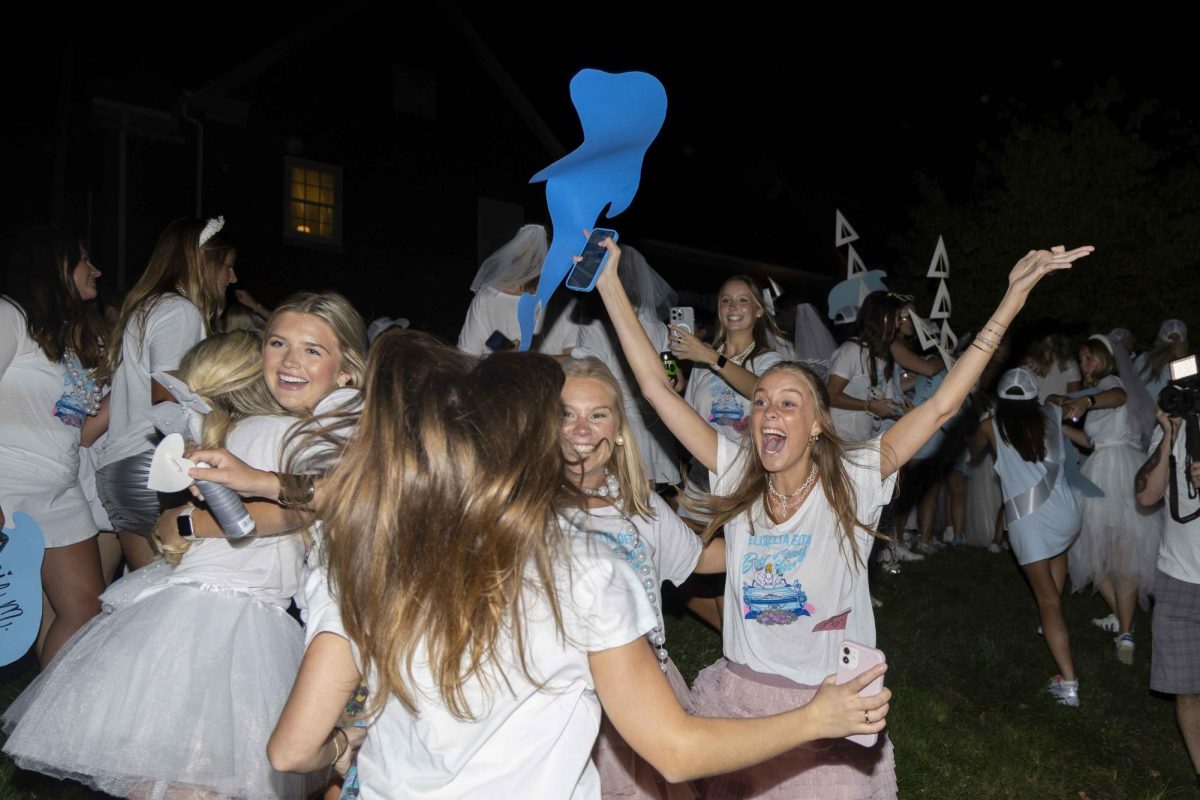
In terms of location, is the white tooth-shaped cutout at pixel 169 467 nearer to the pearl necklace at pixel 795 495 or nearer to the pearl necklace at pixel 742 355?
the pearl necklace at pixel 795 495

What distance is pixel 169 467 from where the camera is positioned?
2297 mm

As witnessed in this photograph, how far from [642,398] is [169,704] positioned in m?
3.43

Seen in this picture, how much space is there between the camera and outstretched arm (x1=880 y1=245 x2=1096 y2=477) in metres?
3.28

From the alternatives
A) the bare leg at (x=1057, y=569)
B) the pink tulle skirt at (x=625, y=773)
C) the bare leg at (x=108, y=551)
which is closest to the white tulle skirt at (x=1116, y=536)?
the bare leg at (x=1057, y=569)

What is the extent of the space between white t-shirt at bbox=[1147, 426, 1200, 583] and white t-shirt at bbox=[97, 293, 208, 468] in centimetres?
478

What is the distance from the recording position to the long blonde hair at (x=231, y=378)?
3180 millimetres

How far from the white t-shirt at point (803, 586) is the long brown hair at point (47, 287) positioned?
297 cm

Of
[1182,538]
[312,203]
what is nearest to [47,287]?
[1182,538]

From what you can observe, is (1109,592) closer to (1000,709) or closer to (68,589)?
(1000,709)

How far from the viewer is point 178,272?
4.53 meters

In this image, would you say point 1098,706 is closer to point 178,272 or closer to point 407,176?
point 178,272

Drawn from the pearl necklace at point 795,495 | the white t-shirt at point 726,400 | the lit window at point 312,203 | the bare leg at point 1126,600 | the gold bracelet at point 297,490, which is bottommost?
the bare leg at point 1126,600

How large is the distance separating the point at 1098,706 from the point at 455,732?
18.1ft

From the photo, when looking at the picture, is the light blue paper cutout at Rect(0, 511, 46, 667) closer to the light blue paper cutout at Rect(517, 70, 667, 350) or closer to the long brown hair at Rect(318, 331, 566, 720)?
the light blue paper cutout at Rect(517, 70, 667, 350)
